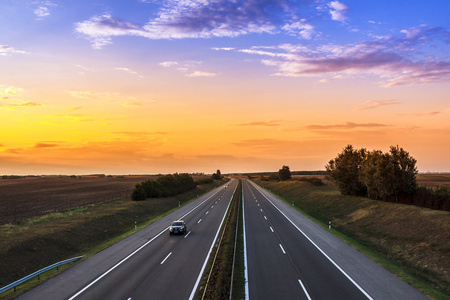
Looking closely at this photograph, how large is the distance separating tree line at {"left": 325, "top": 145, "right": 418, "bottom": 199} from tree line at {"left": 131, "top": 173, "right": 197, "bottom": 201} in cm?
3668

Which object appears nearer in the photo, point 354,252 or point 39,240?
point 354,252

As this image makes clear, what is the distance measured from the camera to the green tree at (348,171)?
53403mm

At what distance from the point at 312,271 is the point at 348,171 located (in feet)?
132

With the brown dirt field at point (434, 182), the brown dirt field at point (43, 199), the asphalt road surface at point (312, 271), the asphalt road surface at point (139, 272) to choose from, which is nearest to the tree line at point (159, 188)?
the brown dirt field at point (43, 199)

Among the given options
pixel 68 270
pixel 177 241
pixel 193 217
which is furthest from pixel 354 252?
pixel 193 217

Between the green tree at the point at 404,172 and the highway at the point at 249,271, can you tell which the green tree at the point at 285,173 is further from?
the highway at the point at 249,271

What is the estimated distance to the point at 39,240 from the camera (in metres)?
25.1

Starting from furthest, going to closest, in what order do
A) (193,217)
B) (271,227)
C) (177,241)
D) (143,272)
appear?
1. (193,217)
2. (271,227)
3. (177,241)
4. (143,272)

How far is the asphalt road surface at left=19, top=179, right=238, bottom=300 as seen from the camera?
1543 cm

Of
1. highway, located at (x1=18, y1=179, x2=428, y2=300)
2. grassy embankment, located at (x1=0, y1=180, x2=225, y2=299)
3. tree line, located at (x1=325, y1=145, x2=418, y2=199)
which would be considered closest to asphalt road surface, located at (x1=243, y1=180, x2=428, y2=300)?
highway, located at (x1=18, y1=179, x2=428, y2=300)

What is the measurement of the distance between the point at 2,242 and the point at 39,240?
8.43ft

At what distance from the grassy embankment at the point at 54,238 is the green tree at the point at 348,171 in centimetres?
3608

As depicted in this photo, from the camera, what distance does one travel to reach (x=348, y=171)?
5459 cm

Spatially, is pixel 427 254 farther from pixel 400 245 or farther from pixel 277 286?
pixel 277 286
